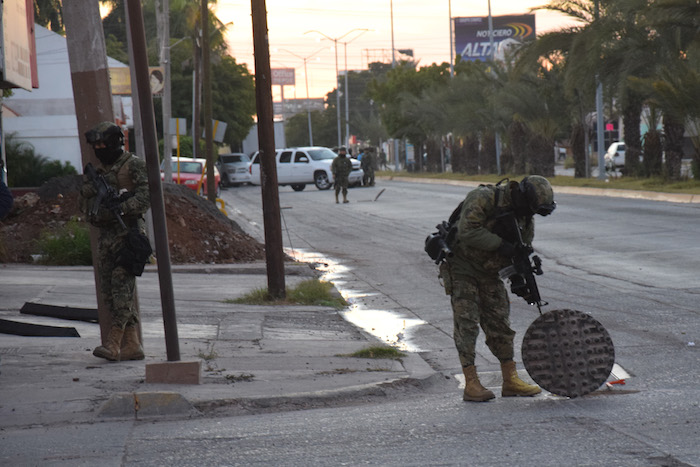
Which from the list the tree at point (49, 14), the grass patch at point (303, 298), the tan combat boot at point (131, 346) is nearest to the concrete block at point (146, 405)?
the tan combat boot at point (131, 346)

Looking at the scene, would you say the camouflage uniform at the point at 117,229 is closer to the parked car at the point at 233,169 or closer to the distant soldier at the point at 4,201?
the distant soldier at the point at 4,201

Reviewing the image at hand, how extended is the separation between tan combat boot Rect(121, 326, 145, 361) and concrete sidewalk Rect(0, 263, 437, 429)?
13 cm

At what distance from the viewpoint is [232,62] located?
6919 centimetres

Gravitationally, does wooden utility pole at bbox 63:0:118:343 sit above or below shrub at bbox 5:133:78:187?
above

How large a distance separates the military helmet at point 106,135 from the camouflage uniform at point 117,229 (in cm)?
16

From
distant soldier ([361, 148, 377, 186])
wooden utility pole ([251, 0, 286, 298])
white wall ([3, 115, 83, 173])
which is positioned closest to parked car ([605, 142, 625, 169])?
distant soldier ([361, 148, 377, 186])

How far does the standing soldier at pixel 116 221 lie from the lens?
7453 mm

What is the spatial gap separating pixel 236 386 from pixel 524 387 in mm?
1955

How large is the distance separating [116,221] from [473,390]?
298cm

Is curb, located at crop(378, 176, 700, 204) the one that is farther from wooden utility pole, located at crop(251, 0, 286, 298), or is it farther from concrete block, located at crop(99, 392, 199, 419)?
concrete block, located at crop(99, 392, 199, 419)

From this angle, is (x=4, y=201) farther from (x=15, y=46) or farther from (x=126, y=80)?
(x=126, y=80)

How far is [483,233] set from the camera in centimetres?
623

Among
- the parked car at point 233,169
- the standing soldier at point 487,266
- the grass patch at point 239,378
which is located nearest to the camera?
the standing soldier at point 487,266

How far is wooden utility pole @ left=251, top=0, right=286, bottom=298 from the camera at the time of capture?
39.2 ft
